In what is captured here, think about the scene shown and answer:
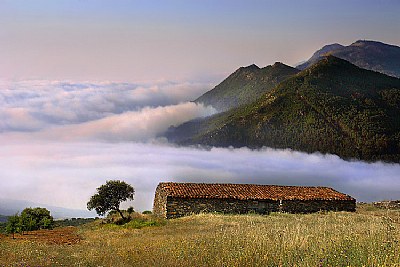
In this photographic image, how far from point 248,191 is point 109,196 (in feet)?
47.0

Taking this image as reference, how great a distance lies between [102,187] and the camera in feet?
154

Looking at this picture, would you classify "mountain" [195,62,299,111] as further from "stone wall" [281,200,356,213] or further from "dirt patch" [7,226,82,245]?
"dirt patch" [7,226,82,245]

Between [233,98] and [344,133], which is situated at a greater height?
[233,98]

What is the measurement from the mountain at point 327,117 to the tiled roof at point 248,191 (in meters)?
76.8

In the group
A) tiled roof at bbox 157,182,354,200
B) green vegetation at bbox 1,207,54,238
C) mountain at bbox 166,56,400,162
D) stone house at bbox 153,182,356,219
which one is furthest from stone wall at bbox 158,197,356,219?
mountain at bbox 166,56,400,162

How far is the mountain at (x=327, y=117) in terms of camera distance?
125 m

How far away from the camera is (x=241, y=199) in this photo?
44.0 metres

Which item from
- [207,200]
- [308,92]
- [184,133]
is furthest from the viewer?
[184,133]

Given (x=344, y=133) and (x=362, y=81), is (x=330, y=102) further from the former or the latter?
(x=362, y=81)

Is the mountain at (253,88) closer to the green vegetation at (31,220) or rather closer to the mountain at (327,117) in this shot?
the mountain at (327,117)

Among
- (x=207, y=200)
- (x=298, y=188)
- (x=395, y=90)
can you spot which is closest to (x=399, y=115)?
(x=395, y=90)

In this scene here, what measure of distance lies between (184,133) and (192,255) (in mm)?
164931

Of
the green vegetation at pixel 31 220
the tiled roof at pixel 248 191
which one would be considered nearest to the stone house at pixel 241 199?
the tiled roof at pixel 248 191

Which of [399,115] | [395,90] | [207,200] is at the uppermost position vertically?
[395,90]
